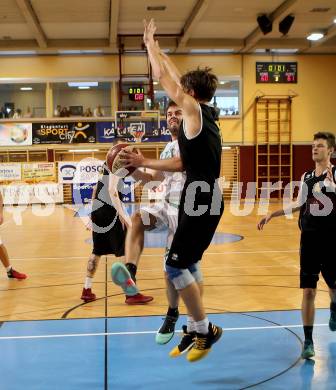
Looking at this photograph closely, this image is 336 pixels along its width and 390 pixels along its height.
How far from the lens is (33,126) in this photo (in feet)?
74.7

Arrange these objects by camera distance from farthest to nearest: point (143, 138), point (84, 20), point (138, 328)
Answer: point (143, 138)
point (84, 20)
point (138, 328)

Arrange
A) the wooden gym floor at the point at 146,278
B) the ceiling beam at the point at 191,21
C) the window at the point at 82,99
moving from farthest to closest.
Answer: the window at the point at 82,99 → the ceiling beam at the point at 191,21 → the wooden gym floor at the point at 146,278

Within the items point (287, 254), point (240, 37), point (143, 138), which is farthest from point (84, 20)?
point (287, 254)

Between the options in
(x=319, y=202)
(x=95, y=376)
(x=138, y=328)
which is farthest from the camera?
(x=138, y=328)

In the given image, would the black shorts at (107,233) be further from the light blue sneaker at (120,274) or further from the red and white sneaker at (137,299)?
the light blue sneaker at (120,274)

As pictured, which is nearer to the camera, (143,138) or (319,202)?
(319,202)

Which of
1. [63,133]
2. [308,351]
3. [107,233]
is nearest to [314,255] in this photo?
[308,351]

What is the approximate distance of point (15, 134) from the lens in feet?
74.3

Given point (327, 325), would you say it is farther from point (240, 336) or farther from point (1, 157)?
point (1, 157)

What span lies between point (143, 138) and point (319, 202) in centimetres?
1688

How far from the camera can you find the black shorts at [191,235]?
3.73 m

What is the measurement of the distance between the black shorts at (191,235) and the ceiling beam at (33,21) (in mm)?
14934

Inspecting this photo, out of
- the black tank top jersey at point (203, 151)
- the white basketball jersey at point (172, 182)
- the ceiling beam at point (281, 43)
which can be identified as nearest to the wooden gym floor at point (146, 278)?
the white basketball jersey at point (172, 182)

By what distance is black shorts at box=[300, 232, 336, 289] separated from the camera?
14.6ft
